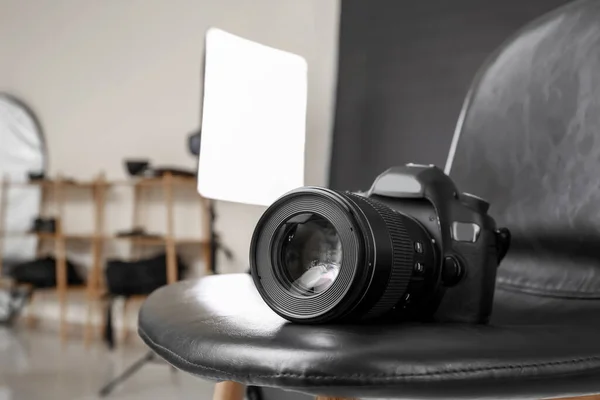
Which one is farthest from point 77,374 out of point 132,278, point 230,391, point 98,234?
point 230,391

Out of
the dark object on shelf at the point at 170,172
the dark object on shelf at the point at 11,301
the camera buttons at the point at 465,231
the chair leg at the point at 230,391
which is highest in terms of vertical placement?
the camera buttons at the point at 465,231

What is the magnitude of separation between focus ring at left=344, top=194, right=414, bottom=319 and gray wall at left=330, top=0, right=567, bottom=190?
0.87 metres

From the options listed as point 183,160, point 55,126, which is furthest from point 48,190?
point 183,160

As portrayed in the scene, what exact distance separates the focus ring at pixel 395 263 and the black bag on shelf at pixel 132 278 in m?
2.27

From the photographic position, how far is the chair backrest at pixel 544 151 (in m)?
0.66

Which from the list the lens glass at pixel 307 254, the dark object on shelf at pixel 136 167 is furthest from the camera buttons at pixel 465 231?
the dark object on shelf at pixel 136 167

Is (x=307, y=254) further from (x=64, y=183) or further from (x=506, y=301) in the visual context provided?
(x=64, y=183)

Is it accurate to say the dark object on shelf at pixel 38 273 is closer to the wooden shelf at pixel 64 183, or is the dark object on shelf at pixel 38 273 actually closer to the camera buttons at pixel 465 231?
the wooden shelf at pixel 64 183

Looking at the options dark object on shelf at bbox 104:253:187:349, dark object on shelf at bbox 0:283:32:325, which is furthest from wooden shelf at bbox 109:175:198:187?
dark object on shelf at bbox 0:283:32:325

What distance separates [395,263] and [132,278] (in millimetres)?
2331

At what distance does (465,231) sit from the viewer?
472 mm

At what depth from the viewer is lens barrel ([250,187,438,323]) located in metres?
0.37

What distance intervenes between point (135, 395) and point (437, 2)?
1.50 meters

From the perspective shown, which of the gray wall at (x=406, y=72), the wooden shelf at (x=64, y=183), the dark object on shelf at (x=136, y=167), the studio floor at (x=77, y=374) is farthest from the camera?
the wooden shelf at (x=64, y=183)
